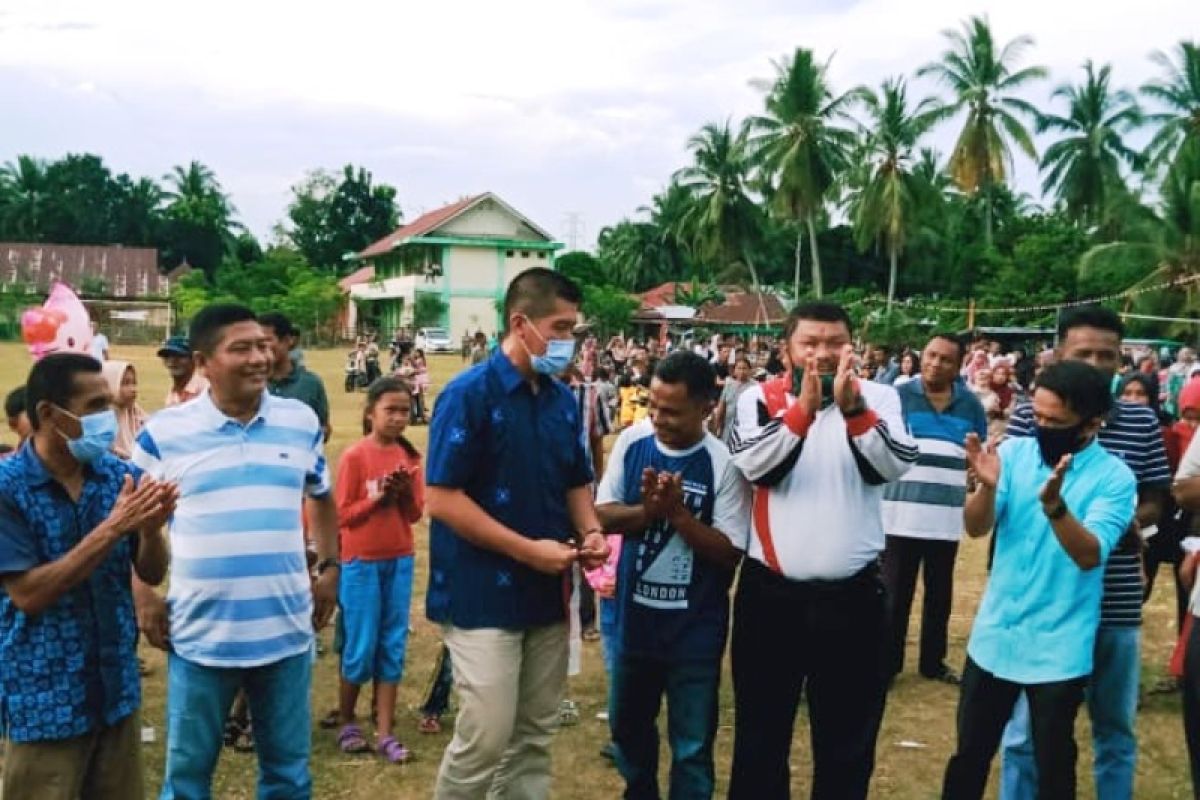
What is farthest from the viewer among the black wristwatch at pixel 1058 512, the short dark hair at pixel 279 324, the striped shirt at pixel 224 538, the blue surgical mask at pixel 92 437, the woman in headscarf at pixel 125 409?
the short dark hair at pixel 279 324

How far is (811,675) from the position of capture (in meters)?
3.87

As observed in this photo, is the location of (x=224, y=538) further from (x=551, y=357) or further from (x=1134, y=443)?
(x=1134, y=443)

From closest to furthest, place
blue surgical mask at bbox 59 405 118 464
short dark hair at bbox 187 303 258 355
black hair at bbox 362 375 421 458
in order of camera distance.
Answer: blue surgical mask at bbox 59 405 118 464
short dark hair at bbox 187 303 258 355
black hair at bbox 362 375 421 458

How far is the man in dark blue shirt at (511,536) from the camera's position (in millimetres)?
3477

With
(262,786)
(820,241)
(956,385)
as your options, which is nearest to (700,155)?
(820,241)

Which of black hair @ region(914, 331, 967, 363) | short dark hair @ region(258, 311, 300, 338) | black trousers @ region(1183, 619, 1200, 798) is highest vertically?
black hair @ region(914, 331, 967, 363)

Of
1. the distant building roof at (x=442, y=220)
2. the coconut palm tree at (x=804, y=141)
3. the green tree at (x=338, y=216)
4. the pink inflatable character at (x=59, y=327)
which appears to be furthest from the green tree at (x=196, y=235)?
the pink inflatable character at (x=59, y=327)

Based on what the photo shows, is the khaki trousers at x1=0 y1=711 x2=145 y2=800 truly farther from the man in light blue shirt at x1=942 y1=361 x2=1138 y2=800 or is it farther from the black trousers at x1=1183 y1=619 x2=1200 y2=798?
the black trousers at x1=1183 y1=619 x2=1200 y2=798

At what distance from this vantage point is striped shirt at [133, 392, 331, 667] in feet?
11.3

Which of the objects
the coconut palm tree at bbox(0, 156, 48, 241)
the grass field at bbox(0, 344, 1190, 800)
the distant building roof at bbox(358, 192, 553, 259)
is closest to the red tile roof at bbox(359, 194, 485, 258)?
the distant building roof at bbox(358, 192, 553, 259)

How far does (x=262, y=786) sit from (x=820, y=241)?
54565mm

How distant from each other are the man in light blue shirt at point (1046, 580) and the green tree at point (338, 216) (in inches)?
2838

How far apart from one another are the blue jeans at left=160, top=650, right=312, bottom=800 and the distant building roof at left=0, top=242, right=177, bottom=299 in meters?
64.1

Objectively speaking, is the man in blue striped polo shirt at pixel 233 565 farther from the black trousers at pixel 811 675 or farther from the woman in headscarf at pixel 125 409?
the woman in headscarf at pixel 125 409
